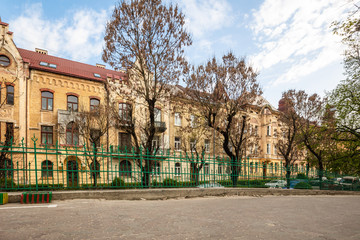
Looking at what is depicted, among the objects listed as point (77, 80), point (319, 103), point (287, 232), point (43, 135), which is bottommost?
point (287, 232)

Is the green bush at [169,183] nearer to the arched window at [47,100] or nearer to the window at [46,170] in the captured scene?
the window at [46,170]

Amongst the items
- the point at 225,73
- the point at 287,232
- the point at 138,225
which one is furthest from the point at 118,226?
the point at 225,73

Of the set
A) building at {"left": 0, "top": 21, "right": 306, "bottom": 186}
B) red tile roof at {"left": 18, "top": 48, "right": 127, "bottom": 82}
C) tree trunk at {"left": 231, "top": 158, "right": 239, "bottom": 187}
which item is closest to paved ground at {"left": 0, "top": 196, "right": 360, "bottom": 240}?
tree trunk at {"left": 231, "top": 158, "right": 239, "bottom": 187}

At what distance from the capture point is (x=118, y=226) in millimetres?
4508

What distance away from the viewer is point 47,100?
2506 cm

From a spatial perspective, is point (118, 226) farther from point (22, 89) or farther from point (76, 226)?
point (22, 89)

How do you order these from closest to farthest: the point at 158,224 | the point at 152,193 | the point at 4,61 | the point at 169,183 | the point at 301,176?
the point at 158,224, the point at 152,193, the point at 169,183, the point at 301,176, the point at 4,61

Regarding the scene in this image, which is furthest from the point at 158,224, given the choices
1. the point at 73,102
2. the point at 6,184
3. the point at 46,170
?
the point at 73,102

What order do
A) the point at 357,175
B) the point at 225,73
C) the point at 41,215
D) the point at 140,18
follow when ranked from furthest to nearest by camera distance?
1. the point at 357,175
2. the point at 225,73
3. the point at 140,18
4. the point at 41,215

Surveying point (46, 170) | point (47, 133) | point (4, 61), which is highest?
point (4, 61)

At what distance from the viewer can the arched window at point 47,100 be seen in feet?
81.6

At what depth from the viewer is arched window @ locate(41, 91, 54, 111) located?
2488cm

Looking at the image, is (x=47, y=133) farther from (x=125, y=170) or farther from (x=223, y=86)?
(x=223, y=86)

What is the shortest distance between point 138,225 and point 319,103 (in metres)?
26.5
